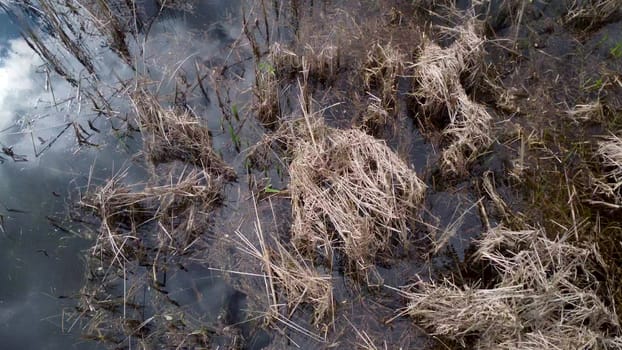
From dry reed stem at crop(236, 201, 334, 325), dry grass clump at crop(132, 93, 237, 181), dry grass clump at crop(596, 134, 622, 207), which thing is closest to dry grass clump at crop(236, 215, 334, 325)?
dry reed stem at crop(236, 201, 334, 325)

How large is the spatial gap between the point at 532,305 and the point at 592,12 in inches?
107

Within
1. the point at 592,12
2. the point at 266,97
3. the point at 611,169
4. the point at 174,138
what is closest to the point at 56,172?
the point at 174,138

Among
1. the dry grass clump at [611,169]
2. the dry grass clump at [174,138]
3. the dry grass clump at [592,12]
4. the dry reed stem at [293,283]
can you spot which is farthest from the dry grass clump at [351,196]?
the dry grass clump at [592,12]

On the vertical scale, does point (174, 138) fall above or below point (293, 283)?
above

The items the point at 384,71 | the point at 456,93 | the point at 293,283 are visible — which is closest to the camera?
the point at 293,283

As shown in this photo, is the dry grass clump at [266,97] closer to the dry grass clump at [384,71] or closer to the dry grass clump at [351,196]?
the dry grass clump at [351,196]

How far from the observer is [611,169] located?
3.18m

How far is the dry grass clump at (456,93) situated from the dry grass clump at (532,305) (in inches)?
28.5

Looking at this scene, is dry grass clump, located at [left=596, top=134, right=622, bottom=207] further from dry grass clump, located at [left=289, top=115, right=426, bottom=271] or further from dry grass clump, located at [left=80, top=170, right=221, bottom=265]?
dry grass clump, located at [left=80, top=170, right=221, bottom=265]

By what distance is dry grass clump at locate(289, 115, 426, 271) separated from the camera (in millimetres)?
2918

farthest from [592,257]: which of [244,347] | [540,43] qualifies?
[244,347]

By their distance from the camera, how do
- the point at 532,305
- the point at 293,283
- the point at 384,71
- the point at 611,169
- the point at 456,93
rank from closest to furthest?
1. the point at 532,305
2. the point at 293,283
3. the point at 611,169
4. the point at 456,93
5. the point at 384,71

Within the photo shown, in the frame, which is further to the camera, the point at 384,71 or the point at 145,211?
the point at 384,71

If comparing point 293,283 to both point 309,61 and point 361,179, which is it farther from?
point 309,61
